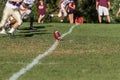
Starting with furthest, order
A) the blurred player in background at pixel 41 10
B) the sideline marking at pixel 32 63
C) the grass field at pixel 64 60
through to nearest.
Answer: the blurred player in background at pixel 41 10 → the grass field at pixel 64 60 → the sideline marking at pixel 32 63

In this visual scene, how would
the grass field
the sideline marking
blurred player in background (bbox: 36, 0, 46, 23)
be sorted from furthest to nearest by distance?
blurred player in background (bbox: 36, 0, 46, 23) → the grass field → the sideline marking

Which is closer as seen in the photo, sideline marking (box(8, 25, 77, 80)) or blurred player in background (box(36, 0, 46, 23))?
sideline marking (box(8, 25, 77, 80))

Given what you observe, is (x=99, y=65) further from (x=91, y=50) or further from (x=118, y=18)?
(x=118, y=18)

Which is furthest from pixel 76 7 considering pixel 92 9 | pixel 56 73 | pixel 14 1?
pixel 56 73

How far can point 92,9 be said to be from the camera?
32844 mm

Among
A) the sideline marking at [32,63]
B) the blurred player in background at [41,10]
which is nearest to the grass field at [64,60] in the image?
the sideline marking at [32,63]

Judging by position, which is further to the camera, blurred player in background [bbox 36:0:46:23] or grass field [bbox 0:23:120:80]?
blurred player in background [bbox 36:0:46:23]

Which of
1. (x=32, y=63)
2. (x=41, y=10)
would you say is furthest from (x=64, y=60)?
(x=41, y=10)

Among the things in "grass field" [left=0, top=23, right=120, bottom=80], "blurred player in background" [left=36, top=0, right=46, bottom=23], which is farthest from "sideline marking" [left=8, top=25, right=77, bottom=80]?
"blurred player in background" [left=36, top=0, right=46, bottom=23]

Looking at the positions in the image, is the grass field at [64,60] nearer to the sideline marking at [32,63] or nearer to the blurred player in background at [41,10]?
the sideline marking at [32,63]

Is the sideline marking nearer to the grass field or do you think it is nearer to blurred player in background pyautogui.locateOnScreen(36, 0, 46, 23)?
the grass field

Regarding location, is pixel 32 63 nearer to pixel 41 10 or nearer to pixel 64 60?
pixel 64 60

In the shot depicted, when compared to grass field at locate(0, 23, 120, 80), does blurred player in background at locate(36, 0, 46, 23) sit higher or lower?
lower

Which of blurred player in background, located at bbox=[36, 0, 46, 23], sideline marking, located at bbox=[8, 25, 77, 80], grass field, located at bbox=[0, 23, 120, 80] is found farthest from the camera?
blurred player in background, located at bbox=[36, 0, 46, 23]
